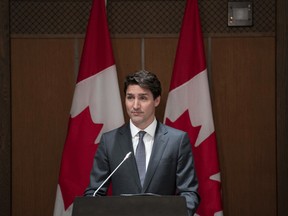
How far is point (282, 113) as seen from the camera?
331 centimetres

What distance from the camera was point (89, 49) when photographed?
3227 mm

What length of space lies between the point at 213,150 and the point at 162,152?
0.73m

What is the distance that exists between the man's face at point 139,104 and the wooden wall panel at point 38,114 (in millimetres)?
947

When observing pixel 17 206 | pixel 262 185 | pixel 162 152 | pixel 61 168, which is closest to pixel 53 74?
pixel 61 168

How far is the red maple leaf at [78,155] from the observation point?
316cm

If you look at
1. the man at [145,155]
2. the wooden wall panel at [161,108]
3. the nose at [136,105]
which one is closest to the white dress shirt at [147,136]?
the man at [145,155]

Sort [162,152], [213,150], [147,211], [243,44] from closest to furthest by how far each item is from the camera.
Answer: [147,211], [162,152], [213,150], [243,44]

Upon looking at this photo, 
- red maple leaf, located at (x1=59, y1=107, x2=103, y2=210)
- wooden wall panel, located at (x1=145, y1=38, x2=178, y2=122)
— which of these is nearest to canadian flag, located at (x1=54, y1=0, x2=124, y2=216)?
red maple leaf, located at (x1=59, y1=107, x2=103, y2=210)

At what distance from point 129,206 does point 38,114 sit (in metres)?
1.83

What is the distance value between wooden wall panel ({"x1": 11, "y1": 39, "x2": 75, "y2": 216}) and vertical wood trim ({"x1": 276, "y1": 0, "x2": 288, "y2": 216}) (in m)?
1.46

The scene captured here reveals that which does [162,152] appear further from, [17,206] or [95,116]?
[17,206]

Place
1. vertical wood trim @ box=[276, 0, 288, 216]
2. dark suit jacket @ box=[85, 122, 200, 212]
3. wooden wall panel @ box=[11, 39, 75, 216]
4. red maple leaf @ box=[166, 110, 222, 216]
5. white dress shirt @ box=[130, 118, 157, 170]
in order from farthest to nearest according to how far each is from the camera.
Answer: wooden wall panel @ box=[11, 39, 75, 216] → vertical wood trim @ box=[276, 0, 288, 216] → red maple leaf @ box=[166, 110, 222, 216] → white dress shirt @ box=[130, 118, 157, 170] → dark suit jacket @ box=[85, 122, 200, 212]

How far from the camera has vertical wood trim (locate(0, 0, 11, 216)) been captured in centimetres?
338

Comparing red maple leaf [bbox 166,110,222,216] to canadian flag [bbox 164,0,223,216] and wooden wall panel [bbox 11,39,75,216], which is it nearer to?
canadian flag [bbox 164,0,223,216]
